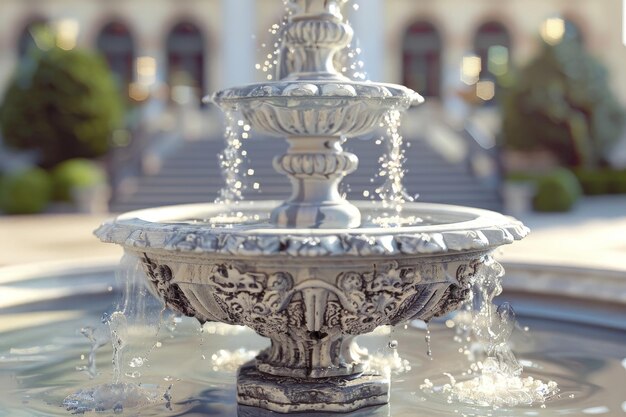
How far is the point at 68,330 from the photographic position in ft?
24.3

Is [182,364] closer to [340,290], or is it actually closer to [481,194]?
[340,290]

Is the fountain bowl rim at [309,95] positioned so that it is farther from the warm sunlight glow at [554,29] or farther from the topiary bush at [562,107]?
the warm sunlight glow at [554,29]

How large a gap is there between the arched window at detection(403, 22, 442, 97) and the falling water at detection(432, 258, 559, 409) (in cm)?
2643

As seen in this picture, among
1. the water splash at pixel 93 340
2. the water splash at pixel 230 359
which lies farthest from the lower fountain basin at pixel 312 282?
the water splash at pixel 93 340

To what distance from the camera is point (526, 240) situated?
558 inches

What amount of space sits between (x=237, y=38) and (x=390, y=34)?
6499 millimetres

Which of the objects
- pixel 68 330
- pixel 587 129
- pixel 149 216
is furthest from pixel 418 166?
pixel 149 216

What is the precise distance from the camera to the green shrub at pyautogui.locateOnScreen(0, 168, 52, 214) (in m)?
20.3

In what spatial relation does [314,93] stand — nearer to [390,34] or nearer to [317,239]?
[317,239]

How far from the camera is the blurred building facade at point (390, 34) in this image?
30891 millimetres

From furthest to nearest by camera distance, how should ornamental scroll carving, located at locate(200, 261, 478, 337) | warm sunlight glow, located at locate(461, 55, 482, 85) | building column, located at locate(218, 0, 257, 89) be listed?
warm sunlight glow, located at locate(461, 55, 482, 85) → building column, located at locate(218, 0, 257, 89) → ornamental scroll carving, located at locate(200, 261, 478, 337)

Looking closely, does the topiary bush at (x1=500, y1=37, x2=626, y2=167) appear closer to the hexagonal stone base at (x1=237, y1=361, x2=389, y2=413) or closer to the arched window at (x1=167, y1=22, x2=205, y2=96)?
the arched window at (x1=167, y1=22, x2=205, y2=96)

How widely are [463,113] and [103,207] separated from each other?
1312cm

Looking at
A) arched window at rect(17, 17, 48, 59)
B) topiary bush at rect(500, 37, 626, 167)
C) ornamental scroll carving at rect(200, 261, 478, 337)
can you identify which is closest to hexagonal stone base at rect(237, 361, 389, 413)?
ornamental scroll carving at rect(200, 261, 478, 337)
